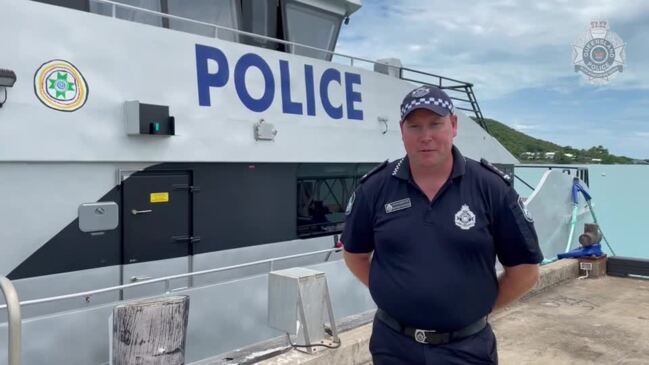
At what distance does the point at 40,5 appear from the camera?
4.57 metres

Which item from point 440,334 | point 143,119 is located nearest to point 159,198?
point 143,119

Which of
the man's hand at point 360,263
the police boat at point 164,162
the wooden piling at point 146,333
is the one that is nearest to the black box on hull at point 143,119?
the police boat at point 164,162

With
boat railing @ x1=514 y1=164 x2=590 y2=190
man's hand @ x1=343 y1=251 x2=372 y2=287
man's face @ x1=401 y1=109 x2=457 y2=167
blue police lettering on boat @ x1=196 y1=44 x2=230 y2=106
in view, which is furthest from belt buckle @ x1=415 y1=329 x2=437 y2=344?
boat railing @ x1=514 y1=164 x2=590 y2=190

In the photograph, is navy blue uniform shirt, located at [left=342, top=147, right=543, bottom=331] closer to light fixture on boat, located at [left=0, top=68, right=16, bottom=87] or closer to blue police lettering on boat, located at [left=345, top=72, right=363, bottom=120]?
light fixture on boat, located at [left=0, top=68, right=16, bottom=87]

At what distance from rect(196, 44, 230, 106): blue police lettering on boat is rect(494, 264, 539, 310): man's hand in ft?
13.1

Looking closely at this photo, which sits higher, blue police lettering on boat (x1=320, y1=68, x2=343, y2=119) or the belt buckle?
blue police lettering on boat (x1=320, y1=68, x2=343, y2=119)

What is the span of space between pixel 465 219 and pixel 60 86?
371 centimetres

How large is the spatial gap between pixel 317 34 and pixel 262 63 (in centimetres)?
175

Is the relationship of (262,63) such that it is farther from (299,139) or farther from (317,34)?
(317,34)

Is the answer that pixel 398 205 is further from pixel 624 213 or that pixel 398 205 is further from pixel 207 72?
pixel 624 213

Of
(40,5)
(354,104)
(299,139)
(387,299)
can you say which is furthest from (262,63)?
(387,299)

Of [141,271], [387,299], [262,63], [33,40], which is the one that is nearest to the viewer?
[387,299]

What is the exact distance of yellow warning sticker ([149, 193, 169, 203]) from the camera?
17.5 feet

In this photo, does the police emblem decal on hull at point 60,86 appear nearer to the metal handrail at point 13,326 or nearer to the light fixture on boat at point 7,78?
the light fixture on boat at point 7,78
